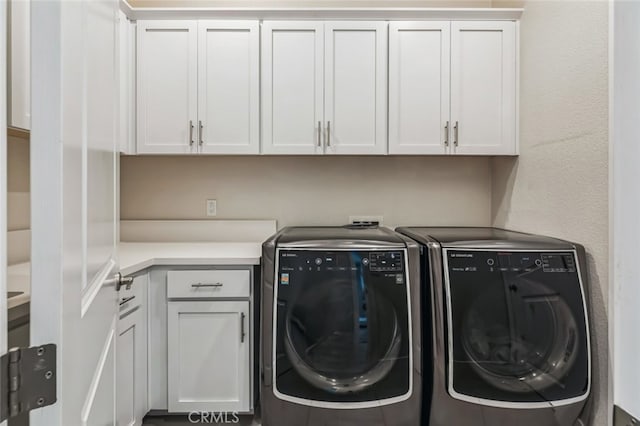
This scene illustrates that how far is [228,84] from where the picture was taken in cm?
217

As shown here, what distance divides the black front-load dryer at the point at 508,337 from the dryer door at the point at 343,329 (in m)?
0.15

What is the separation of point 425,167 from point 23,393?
2.39m

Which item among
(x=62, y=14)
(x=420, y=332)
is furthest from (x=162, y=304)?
(x=62, y=14)

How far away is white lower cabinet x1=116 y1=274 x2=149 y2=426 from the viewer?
5.20 feet

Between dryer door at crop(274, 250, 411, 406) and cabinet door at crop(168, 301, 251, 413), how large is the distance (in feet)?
1.13

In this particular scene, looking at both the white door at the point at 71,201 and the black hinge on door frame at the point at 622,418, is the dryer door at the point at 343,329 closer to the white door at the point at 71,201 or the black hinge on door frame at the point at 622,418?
the white door at the point at 71,201

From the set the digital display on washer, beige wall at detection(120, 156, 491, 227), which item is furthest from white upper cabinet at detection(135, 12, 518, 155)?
the digital display on washer

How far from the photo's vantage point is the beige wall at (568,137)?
153cm

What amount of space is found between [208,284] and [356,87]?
1350mm

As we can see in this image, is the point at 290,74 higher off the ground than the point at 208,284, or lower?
higher

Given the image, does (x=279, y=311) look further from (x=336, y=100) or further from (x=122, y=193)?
(x=122, y=193)

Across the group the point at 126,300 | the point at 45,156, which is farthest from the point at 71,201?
the point at 126,300

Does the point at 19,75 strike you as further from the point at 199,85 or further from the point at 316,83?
the point at 316,83

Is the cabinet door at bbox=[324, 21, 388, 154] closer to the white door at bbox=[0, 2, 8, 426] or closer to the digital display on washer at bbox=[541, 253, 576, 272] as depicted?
the digital display on washer at bbox=[541, 253, 576, 272]
